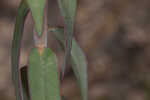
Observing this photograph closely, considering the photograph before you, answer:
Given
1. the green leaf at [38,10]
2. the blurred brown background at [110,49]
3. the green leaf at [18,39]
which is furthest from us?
the blurred brown background at [110,49]

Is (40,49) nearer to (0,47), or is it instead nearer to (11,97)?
(11,97)

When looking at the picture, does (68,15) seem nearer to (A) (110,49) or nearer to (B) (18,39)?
(B) (18,39)

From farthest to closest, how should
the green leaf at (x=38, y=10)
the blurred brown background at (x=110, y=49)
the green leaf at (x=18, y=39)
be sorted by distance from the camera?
the blurred brown background at (x=110, y=49) → the green leaf at (x=18, y=39) → the green leaf at (x=38, y=10)

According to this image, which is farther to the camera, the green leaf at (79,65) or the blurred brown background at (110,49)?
the blurred brown background at (110,49)

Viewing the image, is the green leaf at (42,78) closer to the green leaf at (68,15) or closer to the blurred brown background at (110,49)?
the green leaf at (68,15)

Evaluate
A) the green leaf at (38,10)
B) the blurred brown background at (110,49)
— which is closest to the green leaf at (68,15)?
the green leaf at (38,10)

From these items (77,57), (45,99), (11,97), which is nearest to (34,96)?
(45,99)
